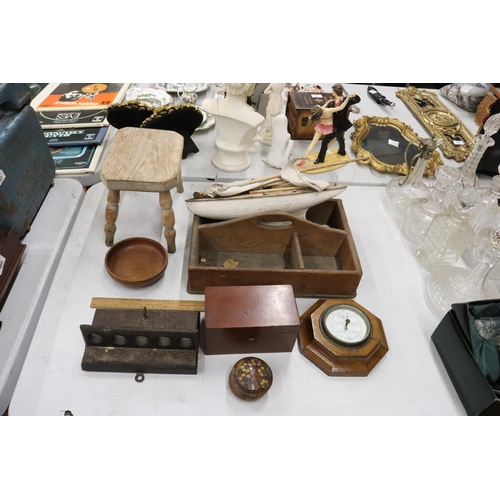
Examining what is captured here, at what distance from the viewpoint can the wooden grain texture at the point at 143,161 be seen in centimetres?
125

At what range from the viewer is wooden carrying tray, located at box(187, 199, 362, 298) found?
1283 mm

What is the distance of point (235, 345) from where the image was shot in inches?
46.2

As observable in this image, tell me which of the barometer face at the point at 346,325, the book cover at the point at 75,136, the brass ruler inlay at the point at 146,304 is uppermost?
the book cover at the point at 75,136

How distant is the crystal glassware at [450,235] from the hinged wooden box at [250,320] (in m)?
0.66

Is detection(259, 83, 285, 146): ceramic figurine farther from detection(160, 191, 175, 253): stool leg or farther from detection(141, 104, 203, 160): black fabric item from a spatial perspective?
detection(160, 191, 175, 253): stool leg

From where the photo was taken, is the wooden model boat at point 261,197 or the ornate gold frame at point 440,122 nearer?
the wooden model boat at point 261,197

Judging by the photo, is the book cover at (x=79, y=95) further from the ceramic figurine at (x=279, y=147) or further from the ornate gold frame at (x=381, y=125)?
the ornate gold frame at (x=381, y=125)

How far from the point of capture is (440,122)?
2.36m

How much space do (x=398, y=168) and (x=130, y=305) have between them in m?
1.48

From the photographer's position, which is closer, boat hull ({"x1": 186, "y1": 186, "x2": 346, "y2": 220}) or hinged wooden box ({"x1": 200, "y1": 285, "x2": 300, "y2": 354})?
hinged wooden box ({"x1": 200, "y1": 285, "x2": 300, "y2": 354})

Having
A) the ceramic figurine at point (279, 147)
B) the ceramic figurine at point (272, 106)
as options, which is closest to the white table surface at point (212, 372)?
the ceramic figurine at point (279, 147)

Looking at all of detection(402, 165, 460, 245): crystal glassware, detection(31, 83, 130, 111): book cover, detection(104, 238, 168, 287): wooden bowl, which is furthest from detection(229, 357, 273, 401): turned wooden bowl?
detection(31, 83, 130, 111): book cover

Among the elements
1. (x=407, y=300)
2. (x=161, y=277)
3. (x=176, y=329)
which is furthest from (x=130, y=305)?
(x=407, y=300)

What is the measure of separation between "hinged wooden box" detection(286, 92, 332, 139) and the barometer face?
1228 mm
